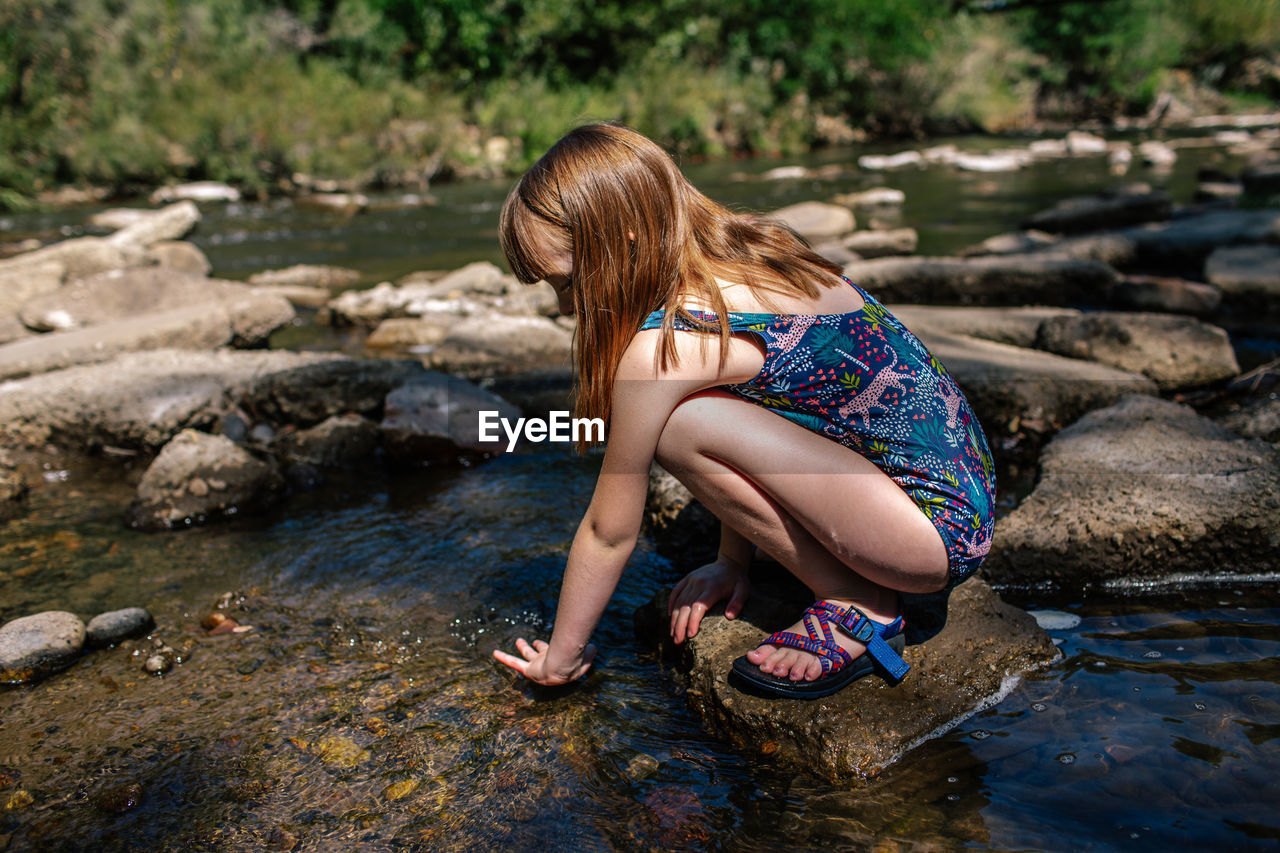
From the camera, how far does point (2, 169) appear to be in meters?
11.6

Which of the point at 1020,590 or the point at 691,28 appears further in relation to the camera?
the point at 691,28

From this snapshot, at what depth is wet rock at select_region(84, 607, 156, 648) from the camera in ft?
7.20

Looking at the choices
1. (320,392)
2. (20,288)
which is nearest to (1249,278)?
(320,392)

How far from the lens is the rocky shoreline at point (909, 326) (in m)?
1.96

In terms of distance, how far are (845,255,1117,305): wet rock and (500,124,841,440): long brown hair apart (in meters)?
3.71

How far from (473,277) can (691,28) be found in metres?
14.3

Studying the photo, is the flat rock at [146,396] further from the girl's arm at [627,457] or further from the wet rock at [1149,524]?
the wet rock at [1149,524]

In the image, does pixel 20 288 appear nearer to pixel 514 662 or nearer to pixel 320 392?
pixel 320 392

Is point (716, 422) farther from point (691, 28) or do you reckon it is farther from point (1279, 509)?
point (691, 28)

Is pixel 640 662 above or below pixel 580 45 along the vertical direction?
below

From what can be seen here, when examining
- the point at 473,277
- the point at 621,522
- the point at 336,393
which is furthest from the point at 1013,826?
the point at 473,277

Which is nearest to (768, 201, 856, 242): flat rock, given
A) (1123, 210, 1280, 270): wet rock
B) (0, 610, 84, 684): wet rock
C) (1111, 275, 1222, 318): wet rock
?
(1123, 210, 1280, 270): wet rock

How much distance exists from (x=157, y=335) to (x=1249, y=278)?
5.65 metres

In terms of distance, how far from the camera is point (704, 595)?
2039 mm
